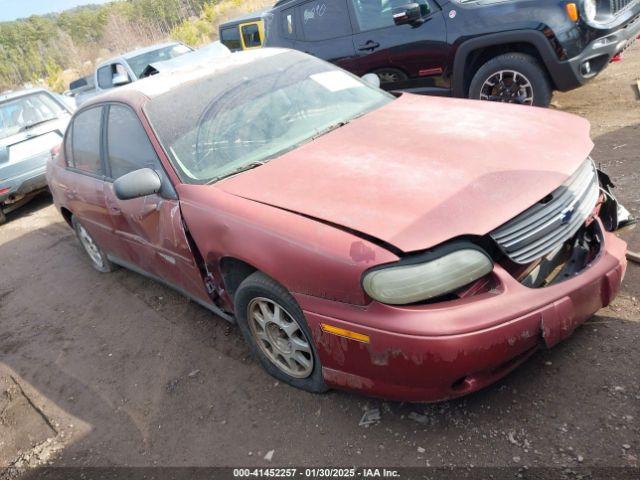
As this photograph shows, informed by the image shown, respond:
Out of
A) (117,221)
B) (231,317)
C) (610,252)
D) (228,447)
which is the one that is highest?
(117,221)

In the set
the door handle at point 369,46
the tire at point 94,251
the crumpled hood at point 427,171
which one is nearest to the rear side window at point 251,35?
the door handle at point 369,46

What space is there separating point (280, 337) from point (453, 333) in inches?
40.7

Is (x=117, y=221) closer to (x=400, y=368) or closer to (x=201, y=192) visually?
(x=201, y=192)

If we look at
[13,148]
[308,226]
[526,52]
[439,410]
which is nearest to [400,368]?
[439,410]

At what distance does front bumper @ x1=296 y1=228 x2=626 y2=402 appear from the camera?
1.97 metres

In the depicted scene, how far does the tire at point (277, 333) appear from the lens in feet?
7.97

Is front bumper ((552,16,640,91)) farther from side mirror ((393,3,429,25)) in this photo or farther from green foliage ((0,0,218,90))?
green foliage ((0,0,218,90))

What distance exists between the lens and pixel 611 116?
17.7 feet

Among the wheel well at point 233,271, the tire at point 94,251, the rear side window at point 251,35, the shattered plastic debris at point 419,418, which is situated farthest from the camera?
the rear side window at point 251,35

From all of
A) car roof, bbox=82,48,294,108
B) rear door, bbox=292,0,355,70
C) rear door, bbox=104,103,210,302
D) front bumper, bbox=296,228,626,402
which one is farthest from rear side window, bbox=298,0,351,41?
front bumper, bbox=296,228,626,402

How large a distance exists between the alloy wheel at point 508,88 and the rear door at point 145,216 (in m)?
3.65

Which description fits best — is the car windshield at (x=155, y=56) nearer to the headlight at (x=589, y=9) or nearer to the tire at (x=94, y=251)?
the tire at (x=94, y=251)

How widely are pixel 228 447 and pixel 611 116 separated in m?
5.10

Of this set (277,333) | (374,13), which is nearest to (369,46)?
(374,13)
